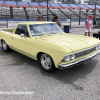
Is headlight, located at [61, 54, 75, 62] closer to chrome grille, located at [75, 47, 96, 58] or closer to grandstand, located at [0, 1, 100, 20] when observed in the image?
chrome grille, located at [75, 47, 96, 58]

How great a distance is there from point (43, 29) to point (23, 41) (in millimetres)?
900

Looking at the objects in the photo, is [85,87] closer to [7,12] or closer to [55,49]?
[55,49]

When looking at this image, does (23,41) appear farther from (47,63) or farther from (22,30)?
(47,63)

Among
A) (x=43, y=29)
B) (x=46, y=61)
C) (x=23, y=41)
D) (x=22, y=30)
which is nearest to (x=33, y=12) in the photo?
(x=22, y=30)

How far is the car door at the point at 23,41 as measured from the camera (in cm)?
437

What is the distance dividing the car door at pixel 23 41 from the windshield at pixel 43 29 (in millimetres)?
246

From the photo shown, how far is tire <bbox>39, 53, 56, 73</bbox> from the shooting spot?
146 inches

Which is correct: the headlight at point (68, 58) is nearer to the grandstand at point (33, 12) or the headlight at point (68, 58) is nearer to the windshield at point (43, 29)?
the windshield at point (43, 29)

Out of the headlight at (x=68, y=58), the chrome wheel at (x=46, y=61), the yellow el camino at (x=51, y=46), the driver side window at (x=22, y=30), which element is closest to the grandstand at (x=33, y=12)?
the driver side window at (x=22, y=30)

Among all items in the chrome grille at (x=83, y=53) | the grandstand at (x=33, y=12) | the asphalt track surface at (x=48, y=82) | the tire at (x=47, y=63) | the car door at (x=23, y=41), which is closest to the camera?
the asphalt track surface at (x=48, y=82)

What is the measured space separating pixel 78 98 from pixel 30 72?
1.87 m

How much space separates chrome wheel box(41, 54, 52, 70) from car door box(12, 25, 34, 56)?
495mm

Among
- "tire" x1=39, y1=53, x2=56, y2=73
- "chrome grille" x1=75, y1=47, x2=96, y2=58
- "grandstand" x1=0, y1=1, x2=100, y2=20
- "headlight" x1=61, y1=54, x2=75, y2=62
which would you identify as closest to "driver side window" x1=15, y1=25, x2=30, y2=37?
"tire" x1=39, y1=53, x2=56, y2=73

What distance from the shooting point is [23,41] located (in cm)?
462
